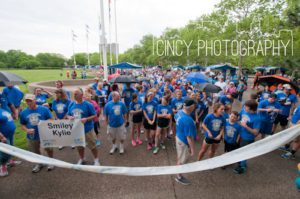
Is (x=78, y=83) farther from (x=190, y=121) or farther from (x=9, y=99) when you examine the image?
(x=190, y=121)

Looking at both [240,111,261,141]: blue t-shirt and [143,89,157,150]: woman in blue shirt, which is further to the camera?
[143,89,157,150]: woman in blue shirt

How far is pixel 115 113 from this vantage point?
16.6ft

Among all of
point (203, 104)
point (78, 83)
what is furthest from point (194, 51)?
point (203, 104)

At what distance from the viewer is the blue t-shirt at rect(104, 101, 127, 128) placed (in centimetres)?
507

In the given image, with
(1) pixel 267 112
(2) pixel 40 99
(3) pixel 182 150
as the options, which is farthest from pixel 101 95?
(1) pixel 267 112

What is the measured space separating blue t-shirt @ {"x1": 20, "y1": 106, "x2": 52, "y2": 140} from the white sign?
0.67 ft

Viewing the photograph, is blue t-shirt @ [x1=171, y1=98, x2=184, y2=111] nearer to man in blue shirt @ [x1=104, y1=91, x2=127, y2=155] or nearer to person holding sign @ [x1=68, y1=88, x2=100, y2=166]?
man in blue shirt @ [x1=104, y1=91, x2=127, y2=155]

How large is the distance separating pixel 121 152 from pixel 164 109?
1.84 m

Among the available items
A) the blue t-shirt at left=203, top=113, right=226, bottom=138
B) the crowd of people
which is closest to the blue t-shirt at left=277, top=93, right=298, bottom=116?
the crowd of people

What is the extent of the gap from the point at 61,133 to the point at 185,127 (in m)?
2.90

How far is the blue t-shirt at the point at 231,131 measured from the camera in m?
4.27

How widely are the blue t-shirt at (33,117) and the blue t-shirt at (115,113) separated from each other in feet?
5.03

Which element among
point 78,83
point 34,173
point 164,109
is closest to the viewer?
point 34,173

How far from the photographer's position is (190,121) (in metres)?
3.66
